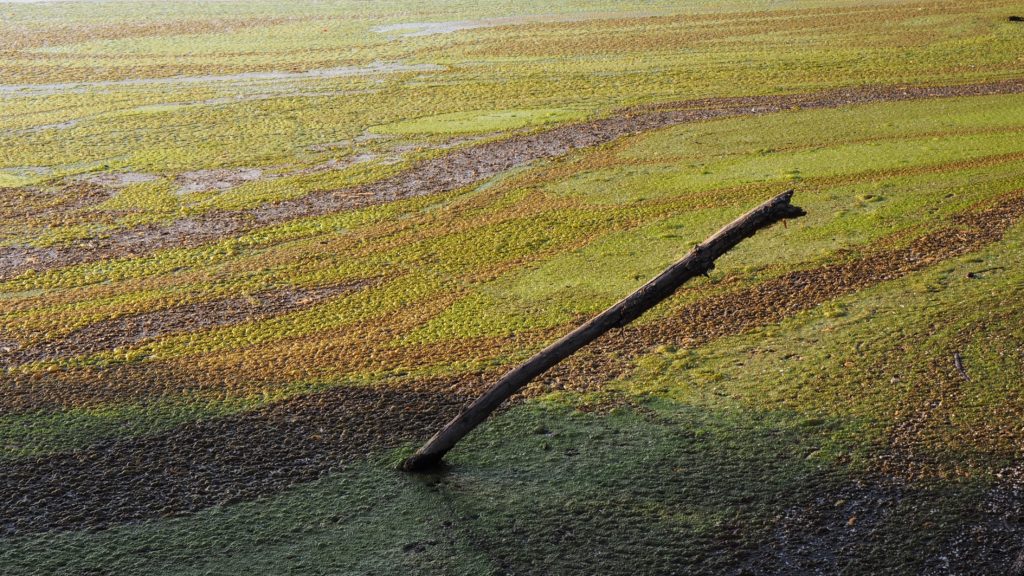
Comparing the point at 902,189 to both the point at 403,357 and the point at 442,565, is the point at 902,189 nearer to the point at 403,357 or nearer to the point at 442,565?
the point at 403,357

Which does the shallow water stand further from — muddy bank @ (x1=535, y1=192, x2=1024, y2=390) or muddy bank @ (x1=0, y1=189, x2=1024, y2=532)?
muddy bank @ (x1=0, y1=189, x2=1024, y2=532)

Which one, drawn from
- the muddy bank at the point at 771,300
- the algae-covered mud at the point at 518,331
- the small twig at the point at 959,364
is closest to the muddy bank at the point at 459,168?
the algae-covered mud at the point at 518,331

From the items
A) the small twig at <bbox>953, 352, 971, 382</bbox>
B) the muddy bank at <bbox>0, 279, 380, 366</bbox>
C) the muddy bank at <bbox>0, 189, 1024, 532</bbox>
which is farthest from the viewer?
the muddy bank at <bbox>0, 279, 380, 366</bbox>

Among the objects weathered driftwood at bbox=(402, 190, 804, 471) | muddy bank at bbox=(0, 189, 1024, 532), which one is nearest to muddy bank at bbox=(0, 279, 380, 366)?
muddy bank at bbox=(0, 189, 1024, 532)

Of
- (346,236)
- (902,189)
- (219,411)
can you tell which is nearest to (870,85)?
(902,189)

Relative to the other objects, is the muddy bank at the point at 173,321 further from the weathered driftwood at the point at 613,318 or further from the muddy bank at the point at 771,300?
the weathered driftwood at the point at 613,318

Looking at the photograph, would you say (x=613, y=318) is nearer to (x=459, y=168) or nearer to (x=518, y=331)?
(x=518, y=331)

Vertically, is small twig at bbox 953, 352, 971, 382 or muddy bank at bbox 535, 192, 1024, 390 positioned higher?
muddy bank at bbox 535, 192, 1024, 390
